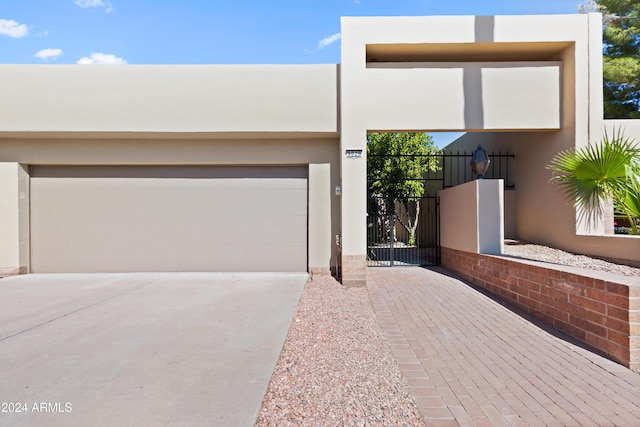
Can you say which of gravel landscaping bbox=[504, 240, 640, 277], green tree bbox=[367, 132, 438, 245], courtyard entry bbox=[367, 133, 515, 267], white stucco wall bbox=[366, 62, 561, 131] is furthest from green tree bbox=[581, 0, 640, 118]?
gravel landscaping bbox=[504, 240, 640, 277]

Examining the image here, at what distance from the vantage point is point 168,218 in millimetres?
7938

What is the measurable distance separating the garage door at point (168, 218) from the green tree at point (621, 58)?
11.6 m

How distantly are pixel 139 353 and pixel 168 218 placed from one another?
502 centimetres

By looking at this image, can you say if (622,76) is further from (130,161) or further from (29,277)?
(29,277)

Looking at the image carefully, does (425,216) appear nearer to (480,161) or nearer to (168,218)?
(480,161)

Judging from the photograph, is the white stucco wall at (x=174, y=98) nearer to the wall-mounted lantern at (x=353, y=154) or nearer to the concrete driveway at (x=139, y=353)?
the wall-mounted lantern at (x=353, y=154)

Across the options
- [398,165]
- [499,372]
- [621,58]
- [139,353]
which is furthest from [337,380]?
[621,58]

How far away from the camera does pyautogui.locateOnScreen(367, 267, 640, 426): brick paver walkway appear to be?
2.47 m

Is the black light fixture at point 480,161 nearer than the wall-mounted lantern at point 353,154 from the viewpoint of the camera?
No

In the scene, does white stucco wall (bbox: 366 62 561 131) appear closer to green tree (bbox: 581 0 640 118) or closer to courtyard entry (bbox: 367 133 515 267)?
courtyard entry (bbox: 367 133 515 267)

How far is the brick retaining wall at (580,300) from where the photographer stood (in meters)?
3.23

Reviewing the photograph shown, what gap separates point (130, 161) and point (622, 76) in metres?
15.6

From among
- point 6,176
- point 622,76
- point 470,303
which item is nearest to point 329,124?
point 470,303

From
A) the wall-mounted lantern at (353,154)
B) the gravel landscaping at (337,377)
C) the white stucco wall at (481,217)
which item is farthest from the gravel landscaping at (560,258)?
the wall-mounted lantern at (353,154)
